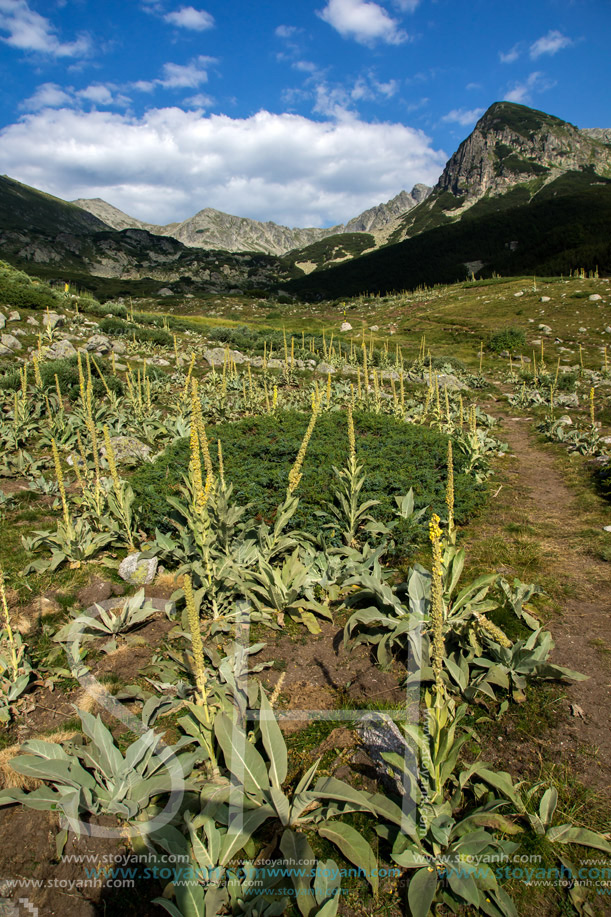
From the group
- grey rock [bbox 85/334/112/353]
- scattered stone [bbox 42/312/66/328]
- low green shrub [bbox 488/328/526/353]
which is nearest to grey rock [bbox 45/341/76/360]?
grey rock [bbox 85/334/112/353]

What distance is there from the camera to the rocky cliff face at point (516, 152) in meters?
124

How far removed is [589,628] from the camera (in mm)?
4105

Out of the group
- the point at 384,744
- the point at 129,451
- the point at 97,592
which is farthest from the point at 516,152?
the point at 384,744

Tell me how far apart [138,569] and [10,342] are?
14737mm

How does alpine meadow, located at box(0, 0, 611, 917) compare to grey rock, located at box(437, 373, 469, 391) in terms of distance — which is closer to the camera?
alpine meadow, located at box(0, 0, 611, 917)

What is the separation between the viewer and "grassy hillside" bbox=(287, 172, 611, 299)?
52375mm

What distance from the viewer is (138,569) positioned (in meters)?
5.20

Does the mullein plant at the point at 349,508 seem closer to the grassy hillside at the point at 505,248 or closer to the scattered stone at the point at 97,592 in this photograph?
the scattered stone at the point at 97,592

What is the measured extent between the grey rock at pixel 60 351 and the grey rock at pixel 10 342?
119 centimetres

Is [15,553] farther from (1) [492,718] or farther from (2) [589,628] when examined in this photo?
(2) [589,628]

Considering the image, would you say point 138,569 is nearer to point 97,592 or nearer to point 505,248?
point 97,592

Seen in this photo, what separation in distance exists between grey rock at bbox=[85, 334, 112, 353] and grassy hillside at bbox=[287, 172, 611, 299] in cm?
4858

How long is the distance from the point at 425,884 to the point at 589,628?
9.71ft

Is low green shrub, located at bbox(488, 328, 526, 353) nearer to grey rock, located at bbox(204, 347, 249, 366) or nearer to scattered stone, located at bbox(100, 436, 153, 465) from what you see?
grey rock, located at bbox(204, 347, 249, 366)
